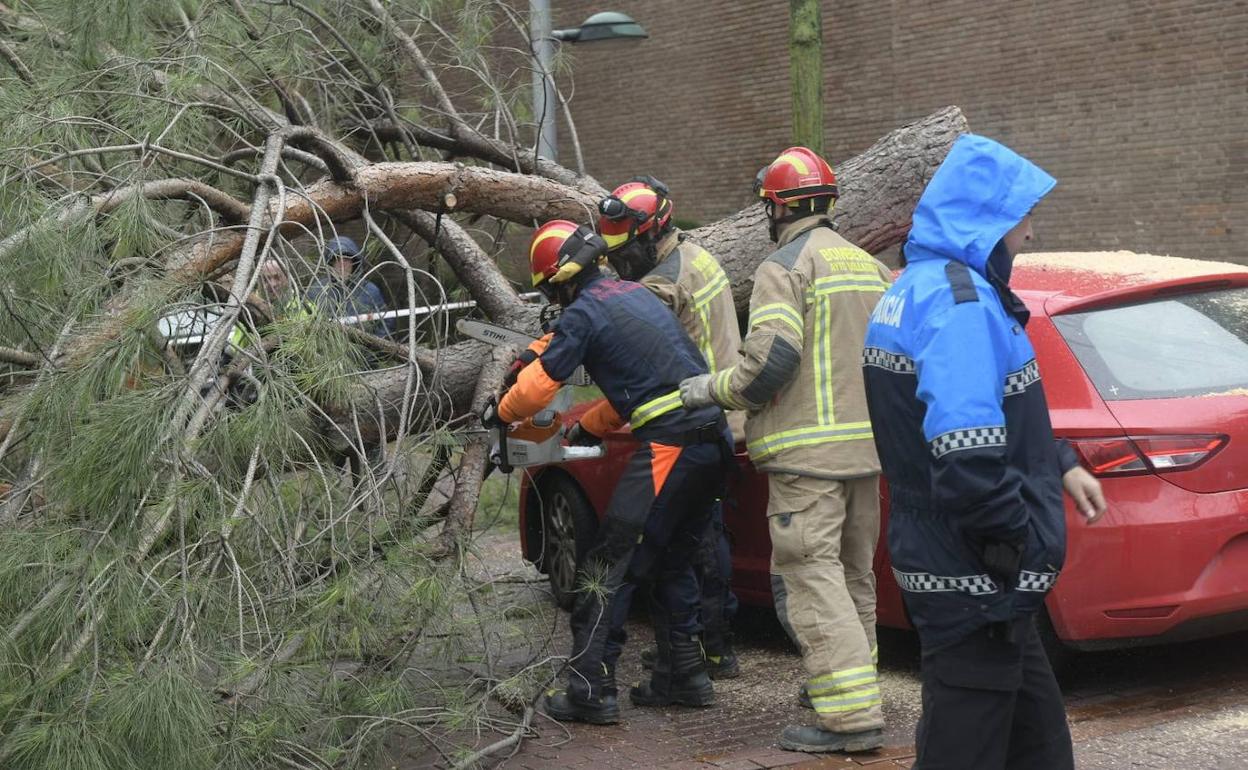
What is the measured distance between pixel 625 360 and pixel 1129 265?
78.5 inches

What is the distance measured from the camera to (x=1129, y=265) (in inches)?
212

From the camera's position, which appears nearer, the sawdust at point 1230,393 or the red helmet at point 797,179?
the sawdust at point 1230,393

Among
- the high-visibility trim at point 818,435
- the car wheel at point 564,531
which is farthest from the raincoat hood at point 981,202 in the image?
the car wheel at point 564,531

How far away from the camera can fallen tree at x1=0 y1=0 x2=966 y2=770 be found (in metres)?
3.55

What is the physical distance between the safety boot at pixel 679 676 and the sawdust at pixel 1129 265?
202cm

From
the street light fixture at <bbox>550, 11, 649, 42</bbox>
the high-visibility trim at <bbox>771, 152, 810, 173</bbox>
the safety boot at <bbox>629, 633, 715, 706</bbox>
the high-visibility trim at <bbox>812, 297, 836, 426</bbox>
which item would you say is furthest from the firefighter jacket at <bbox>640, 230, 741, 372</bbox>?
the street light fixture at <bbox>550, 11, 649, 42</bbox>

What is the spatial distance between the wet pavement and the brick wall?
322 inches

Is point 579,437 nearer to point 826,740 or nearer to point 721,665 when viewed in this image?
point 721,665

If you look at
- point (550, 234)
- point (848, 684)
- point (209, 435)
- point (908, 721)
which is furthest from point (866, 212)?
point (209, 435)

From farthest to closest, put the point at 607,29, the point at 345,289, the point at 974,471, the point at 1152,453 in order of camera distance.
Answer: the point at 607,29 < the point at 1152,453 < the point at 345,289 < the point at 974,471

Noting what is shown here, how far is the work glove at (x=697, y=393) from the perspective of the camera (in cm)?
470

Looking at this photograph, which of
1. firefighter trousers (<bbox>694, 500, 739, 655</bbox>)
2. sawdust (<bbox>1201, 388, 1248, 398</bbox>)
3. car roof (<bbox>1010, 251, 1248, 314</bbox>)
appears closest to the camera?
sawdust (<bbox>1201, 388, 1248, 398</bbox>)

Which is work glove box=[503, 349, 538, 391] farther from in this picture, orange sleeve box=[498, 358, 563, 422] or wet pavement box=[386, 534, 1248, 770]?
wet pavement box=[386, 534, 1248, 770]

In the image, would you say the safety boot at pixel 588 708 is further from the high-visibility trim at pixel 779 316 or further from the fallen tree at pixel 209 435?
the high-visibility trim at pixel 779 316
